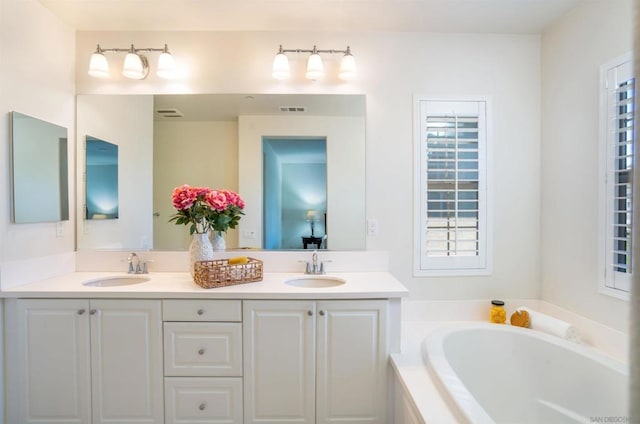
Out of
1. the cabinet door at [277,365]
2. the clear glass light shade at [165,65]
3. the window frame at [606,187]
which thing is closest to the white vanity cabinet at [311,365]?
the cabinet door at [277,365]

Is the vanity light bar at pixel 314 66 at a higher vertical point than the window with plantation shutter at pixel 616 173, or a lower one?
higher

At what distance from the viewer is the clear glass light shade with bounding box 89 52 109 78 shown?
210cm

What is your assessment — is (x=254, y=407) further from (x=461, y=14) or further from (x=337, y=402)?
(x=461, y=14)

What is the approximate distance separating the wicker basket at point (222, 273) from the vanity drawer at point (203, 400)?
0.49m

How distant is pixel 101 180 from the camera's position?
7.30ft

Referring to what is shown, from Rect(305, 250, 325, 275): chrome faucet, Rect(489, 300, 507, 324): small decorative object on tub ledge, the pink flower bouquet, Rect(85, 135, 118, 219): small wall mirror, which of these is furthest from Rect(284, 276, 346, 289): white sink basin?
Rect(85, 135, 118, 219): small wall mirror

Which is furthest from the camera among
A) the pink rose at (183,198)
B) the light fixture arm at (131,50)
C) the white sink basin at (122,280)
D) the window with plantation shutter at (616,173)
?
the light fixture arm at (131,50)

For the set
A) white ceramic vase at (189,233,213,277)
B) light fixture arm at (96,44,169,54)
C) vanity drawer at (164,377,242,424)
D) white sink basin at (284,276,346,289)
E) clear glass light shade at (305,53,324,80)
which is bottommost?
vanity drawer at (164,377,242,424)

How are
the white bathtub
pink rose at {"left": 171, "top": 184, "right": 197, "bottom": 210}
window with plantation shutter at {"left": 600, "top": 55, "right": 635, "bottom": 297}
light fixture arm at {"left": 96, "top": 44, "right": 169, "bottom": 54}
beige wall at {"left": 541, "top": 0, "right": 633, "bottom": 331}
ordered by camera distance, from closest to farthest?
the white bathtub
window with plantation shutter at {"left": 600, "top": 55, "right": 635, "bottom": 297}
beige wall at {"left": 541, "top": 0, "right": 633, "bottom": 331}
pink rose at {"left": 171, "top": 184, "right": 197, "bottom": 210}
light fixture arm at {"left": 96, "top": 44, "right": 169, "bottom": 54}

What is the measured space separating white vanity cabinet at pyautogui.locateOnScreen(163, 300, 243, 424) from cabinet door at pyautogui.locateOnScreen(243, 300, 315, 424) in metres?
0.05

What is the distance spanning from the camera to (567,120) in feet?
6.68

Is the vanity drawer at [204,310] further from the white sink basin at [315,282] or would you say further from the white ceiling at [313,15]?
the white ceiling at [313,15]

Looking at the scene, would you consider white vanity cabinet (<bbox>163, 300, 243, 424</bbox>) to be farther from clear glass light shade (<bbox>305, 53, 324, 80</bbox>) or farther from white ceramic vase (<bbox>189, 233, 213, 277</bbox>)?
clear glass light shade (<bbox>305, 53, 324, 80</bbox>)

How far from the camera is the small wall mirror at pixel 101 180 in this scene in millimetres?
2215
